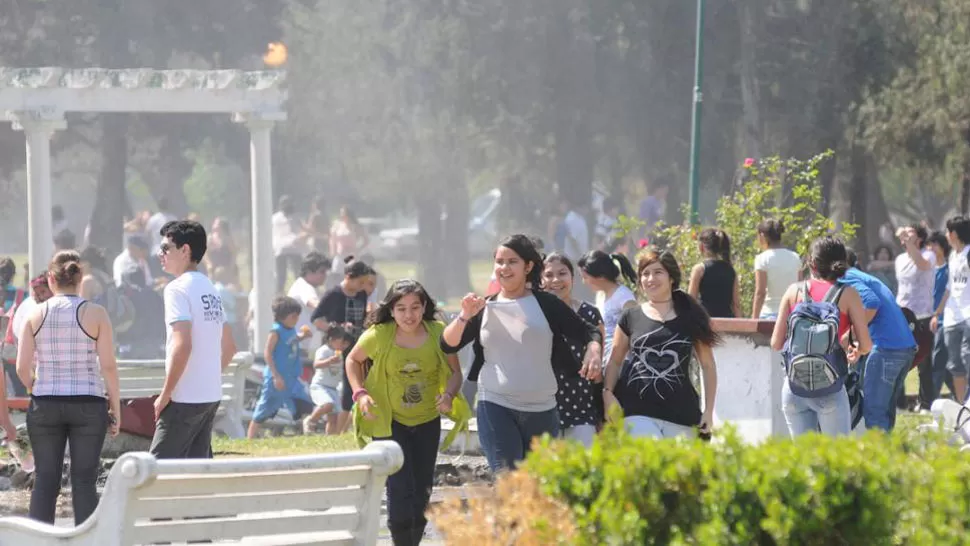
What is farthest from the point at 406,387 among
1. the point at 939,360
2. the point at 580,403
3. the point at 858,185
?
the point at 858,185

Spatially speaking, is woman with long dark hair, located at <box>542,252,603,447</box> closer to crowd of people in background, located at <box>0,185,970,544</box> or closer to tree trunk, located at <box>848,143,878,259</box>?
crowd of people in background, located at <box>0,185,970,544</box>

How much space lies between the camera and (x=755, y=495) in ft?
14.3

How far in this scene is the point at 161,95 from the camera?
845 inches

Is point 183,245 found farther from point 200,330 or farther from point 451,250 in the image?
point 451,250

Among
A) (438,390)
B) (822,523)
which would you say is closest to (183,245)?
(438,390)

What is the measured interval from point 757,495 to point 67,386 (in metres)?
4.12

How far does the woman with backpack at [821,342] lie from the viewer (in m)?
8.74

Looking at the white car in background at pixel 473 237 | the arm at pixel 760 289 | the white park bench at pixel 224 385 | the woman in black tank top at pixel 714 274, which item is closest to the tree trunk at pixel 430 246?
the white car in background at pixel 473 237

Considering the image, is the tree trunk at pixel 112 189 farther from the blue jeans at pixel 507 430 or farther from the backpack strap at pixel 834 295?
the blue jeans at pixel 507 430

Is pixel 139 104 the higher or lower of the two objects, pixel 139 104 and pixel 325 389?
the higher

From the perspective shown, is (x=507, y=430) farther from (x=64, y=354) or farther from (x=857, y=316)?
(x=857, y=316)

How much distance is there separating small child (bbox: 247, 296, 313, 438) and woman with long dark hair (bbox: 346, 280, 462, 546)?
7121 mm

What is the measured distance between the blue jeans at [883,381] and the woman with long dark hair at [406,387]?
3.96m

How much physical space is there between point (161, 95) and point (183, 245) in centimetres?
1420
